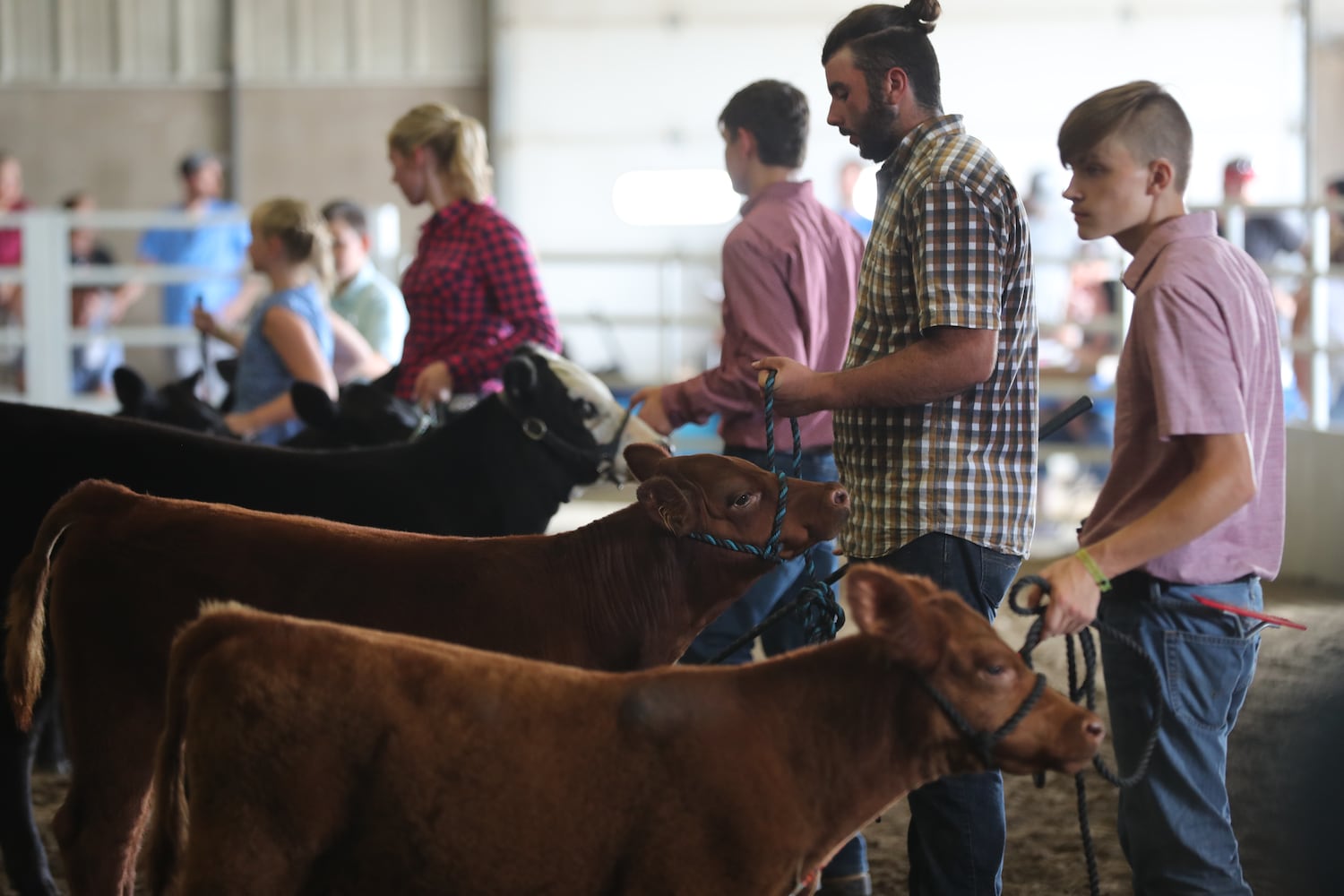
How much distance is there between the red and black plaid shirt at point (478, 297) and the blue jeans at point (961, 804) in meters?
2.07

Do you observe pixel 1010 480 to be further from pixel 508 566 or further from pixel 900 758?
pixel 508 566

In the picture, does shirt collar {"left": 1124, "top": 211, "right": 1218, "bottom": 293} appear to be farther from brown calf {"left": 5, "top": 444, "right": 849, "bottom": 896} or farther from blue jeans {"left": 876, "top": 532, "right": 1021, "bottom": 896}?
brown calf {"left": 5, "top": 444, "right": 849, "bottom": 896}

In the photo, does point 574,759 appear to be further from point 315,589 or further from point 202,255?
point 202,255

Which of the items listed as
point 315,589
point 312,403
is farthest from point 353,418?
point 315,589

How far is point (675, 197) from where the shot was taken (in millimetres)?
16625

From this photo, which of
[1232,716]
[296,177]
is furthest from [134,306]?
[1232,716]

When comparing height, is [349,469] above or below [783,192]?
below

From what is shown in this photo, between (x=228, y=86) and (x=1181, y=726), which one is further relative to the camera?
(x=228, y=86)

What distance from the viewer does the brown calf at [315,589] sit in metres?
2.90

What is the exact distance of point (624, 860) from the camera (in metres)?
2.11

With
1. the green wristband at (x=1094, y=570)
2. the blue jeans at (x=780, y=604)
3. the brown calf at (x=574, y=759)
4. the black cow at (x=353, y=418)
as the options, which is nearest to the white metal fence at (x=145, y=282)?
the black cow at (x=353, y=418)

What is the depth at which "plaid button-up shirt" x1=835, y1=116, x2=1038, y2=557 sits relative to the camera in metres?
2.62

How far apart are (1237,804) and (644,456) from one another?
1.54 metres

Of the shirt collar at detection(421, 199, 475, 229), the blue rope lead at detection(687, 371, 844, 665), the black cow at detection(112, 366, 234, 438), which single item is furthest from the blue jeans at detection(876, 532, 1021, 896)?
the black cow at detection(112, 366, 234, 438)
